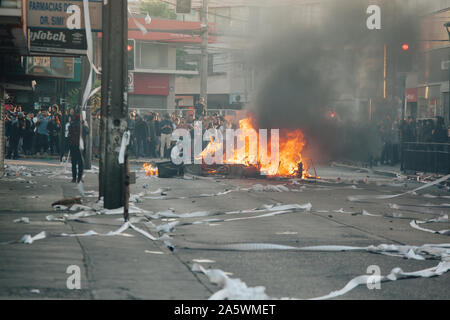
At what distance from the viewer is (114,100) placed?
1245 cm

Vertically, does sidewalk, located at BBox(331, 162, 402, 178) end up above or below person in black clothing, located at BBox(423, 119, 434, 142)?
below

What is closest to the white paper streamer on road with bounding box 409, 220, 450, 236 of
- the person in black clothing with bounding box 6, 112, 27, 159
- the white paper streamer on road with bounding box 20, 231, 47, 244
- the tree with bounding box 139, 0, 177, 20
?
the white paper streamer on road with bounding box 20, 231, 47, 244

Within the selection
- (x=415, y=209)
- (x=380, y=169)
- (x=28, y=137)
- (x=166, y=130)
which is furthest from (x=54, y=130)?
(x=415, y=209)

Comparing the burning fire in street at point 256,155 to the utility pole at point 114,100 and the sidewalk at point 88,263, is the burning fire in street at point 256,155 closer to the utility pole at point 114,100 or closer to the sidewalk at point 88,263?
the utility pole at point 114,100

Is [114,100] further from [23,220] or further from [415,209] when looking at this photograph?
[415,209]

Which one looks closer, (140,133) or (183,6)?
(183,6)

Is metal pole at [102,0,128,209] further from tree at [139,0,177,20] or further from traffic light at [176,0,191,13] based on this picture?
tree at [139,0,177,20]

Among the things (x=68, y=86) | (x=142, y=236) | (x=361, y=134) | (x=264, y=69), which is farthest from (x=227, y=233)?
(x=68, y=86)

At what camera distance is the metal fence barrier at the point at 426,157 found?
20.8 metres

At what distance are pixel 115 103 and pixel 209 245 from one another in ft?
14.3

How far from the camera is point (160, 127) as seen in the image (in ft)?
101

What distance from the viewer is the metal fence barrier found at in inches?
818

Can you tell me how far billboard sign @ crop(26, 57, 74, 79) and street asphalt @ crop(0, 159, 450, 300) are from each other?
459 centimetres

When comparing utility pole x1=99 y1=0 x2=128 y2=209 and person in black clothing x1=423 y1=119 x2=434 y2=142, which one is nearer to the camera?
utility pole x1=99 y1=0 x2=128 y2=209
